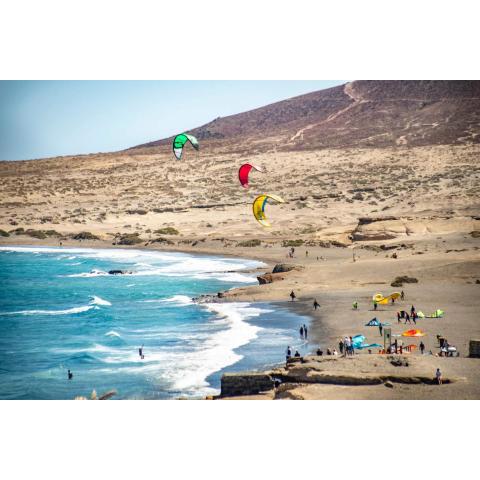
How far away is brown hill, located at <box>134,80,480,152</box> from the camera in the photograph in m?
50.7

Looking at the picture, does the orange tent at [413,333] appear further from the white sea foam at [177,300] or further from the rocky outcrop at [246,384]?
the white sea foam at [177,300]

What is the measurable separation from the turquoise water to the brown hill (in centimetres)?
1588

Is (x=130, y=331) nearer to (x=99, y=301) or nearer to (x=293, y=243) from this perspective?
(x=99, y=301)

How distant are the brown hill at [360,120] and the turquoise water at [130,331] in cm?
1588

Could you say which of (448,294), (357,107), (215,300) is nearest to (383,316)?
(448,294)

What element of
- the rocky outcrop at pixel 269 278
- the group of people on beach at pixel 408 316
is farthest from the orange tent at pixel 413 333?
the rocky outcrop at pixel 269 278

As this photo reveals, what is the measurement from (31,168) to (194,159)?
65.0 ft

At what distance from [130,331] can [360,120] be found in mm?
42063

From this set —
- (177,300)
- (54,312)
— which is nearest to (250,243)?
(177,300)

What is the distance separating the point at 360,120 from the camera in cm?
6612

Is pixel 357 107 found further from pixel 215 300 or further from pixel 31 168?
pixel 215 300

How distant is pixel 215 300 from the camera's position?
110ft

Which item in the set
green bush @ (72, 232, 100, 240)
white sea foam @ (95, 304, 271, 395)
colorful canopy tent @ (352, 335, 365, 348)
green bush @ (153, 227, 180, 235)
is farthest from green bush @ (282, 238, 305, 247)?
colorful canopy tent @ (352, 335, 365, 348)
